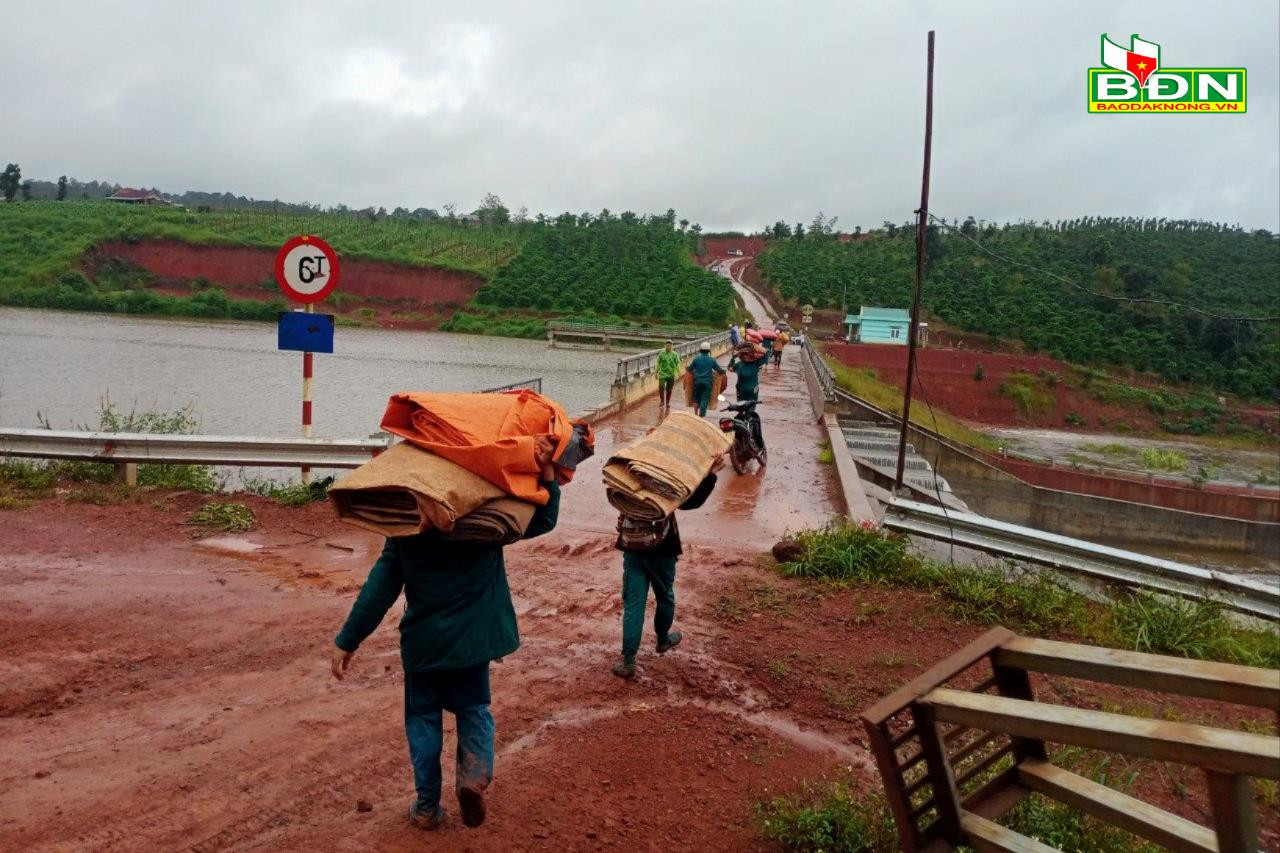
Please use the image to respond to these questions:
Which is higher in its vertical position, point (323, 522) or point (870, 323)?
point (870, 323)

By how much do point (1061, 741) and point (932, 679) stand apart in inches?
16.0

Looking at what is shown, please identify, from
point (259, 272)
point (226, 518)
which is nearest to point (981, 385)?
point (226, 518)

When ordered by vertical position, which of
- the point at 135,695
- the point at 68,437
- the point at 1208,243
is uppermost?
the point at 1208,243

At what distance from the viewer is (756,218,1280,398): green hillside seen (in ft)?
183

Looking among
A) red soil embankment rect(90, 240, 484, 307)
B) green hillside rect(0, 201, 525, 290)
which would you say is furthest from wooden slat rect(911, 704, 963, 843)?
red soil embankment rect(90, 240, 484, 307)

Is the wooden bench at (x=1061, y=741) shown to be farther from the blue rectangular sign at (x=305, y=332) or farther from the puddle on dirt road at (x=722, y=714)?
the blue rectangular sign at (x=305, y=332)

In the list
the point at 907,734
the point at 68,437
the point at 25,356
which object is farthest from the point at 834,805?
the point at 25,356

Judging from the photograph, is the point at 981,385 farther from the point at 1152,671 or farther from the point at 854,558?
the point at 1152,671

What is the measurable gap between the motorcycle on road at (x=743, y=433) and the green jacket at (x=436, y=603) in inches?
320

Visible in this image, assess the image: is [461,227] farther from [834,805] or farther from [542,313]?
[834,805]

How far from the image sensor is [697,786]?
382 centimetres

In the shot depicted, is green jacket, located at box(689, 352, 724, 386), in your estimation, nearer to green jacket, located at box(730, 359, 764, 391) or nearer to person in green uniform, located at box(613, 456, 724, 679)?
green jacket, located at box(730, 359, 764, 391)

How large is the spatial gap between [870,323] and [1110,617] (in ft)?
162

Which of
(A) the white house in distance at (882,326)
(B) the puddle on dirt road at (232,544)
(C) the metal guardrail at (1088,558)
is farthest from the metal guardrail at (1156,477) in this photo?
(B) the puddle on dirt road at (232,544)
